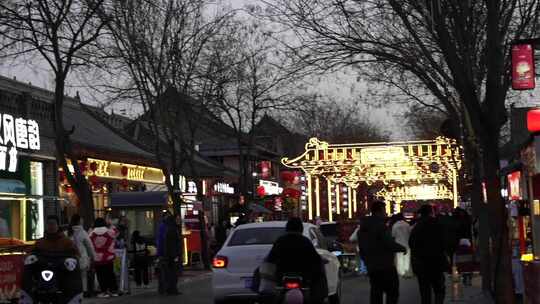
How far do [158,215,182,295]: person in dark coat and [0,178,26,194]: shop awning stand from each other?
6.20 meters

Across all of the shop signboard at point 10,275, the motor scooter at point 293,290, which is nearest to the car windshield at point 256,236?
the shop signboard at point 10,275

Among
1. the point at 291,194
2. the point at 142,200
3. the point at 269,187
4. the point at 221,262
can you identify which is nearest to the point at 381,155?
the point at 142,200

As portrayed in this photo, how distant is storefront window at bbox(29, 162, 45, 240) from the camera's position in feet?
96.7

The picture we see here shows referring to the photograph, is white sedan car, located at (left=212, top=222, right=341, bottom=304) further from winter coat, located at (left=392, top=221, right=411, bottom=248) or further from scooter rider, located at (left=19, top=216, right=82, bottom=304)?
winter coat, located at (left=392, top=221, right=411, bottom=248)

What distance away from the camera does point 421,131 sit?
213 feet

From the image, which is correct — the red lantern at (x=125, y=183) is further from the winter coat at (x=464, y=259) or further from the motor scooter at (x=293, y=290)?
the motor scooter at (x=293, y=290)

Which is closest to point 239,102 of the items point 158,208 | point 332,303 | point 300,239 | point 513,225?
point 158,208

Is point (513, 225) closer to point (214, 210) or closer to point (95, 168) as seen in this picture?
point (95, 168)

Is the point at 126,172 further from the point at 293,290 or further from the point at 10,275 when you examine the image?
the point at 293,290

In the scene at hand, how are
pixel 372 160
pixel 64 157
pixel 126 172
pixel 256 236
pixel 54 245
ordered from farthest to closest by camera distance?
pixel 372 160, pixel 126 172, pixel 64 157, pixel 256 236, pixel 54 245

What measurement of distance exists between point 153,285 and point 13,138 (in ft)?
17.7

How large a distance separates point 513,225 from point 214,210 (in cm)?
4170

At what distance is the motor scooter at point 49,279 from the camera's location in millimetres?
13523

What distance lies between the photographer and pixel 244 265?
56.9 ft
